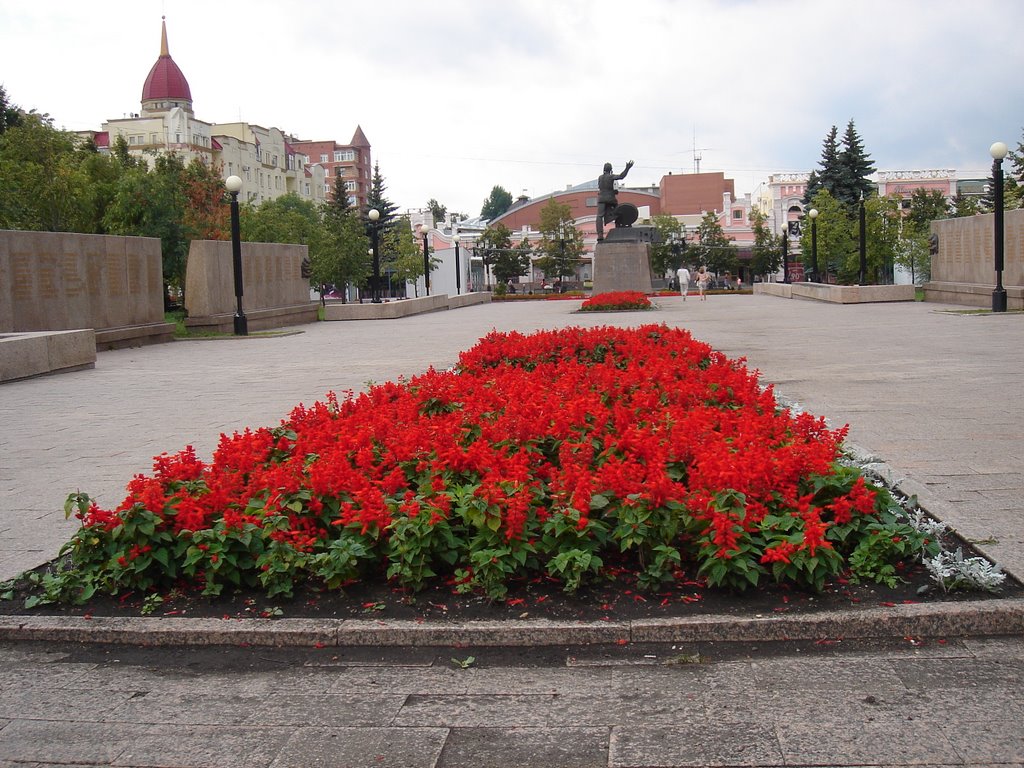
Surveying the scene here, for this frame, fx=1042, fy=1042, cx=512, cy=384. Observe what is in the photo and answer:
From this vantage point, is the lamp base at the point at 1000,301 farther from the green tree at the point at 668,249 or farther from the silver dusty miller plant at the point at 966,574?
the green tree at the point at 668,249

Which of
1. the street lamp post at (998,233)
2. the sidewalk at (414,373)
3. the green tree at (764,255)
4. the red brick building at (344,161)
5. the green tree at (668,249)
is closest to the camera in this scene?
the sidewalk at (414,373)

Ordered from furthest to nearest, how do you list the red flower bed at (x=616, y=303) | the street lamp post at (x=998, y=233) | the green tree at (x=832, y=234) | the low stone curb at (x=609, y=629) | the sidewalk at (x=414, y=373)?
the green tree at (x=832, y=234), the red flower bed at (x=616, y=303), the street lamp post at (x=998, y=233), the sidewalk at (x=414, y=373), the low stone curb at (x=609, y=629)

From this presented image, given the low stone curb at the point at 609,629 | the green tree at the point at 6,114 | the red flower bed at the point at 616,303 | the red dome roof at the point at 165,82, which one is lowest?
the low stone curb at the point at 609,629

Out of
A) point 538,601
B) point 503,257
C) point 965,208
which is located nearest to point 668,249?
point 503,257

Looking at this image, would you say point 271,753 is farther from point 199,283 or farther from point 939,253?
point 939,253

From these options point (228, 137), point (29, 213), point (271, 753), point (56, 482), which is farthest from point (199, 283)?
point (228, 137)

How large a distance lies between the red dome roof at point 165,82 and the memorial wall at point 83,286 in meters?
Answer: 87.0

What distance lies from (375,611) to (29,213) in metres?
30.3

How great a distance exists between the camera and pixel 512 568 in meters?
4.11

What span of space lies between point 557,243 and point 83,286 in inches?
2462

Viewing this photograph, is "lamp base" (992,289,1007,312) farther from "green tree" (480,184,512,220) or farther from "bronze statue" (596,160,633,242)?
"green tree" (480,184,512,220)

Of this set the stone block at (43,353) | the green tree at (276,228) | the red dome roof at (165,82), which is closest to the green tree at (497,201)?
the red dome roof at (165,82)

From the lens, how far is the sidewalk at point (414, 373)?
5684 mm

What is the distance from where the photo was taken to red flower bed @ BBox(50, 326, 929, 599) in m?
4.16
